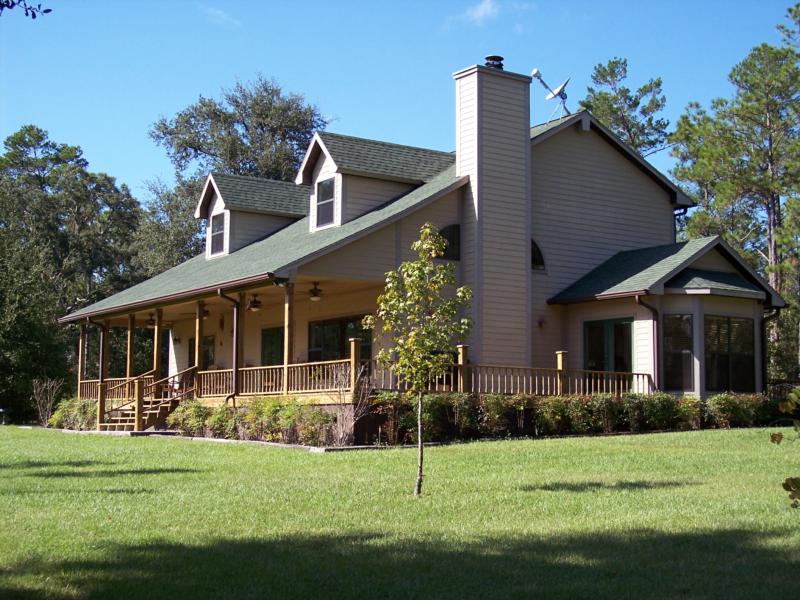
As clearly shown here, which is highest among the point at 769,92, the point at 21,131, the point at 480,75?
the point at 21,131

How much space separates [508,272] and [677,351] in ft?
13.6

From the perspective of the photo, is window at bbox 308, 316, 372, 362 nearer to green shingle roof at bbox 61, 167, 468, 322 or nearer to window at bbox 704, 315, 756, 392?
green shingle roof at bbox 61, 167, 468, 322

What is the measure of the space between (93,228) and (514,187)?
125 feet

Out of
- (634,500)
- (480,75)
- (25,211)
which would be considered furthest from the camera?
(25,211)

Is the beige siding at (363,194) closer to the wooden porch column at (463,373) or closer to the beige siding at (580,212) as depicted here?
the beige siding at (580,212)

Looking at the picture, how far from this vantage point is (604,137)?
85.1 ft

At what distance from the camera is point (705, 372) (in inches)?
867

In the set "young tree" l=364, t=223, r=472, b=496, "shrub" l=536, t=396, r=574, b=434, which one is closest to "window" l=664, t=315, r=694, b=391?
"shrub" l=536, t=396, r=574, b=434

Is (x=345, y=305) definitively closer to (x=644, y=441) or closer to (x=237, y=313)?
(x=237, y=313)

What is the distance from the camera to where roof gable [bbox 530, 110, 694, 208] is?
24.9 m

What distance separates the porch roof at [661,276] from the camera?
72.1 ft

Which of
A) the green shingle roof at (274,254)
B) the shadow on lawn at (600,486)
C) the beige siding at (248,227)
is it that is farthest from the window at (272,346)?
the shadow on lawn at (600,486)

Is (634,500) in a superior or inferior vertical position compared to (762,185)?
inferior

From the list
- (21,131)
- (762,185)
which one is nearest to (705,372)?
(762,185)
